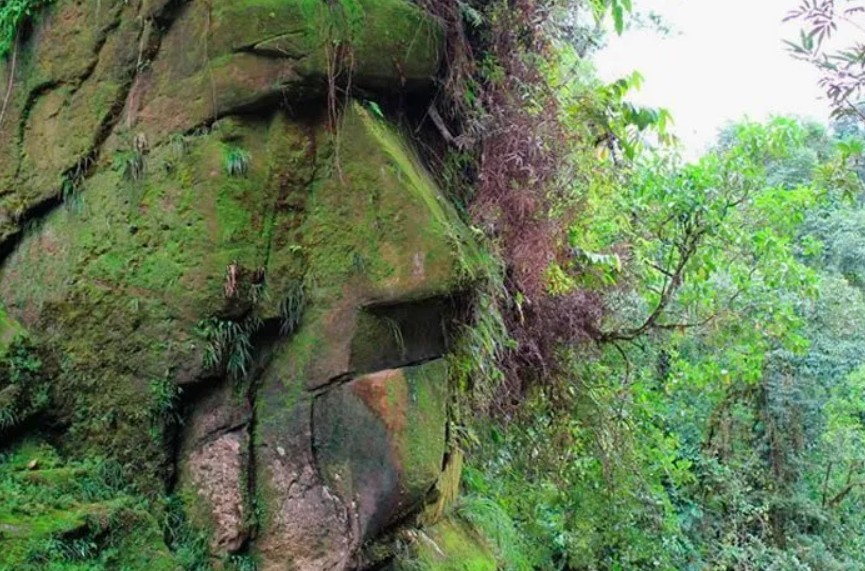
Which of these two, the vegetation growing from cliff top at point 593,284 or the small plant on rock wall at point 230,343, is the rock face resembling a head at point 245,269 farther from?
the vegetation growing from cliff top at point 593,284

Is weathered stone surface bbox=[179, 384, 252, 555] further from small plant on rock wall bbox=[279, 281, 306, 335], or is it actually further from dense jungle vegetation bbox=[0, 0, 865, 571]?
small plant on rock wall bbox=[279, 281, 306, 335]

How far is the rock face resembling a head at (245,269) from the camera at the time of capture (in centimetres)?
302

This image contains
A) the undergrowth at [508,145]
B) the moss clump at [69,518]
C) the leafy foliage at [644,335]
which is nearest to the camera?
the moss clump at [69,518]

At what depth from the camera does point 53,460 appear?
9.65 ft

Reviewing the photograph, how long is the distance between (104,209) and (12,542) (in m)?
1.46

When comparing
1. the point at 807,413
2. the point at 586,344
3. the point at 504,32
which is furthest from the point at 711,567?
the point at 504,32

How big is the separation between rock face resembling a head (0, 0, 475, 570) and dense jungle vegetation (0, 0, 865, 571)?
0.62 feet

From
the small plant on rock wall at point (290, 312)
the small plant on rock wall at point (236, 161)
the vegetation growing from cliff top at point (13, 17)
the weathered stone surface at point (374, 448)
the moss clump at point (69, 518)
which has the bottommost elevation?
the moss clump at point (69, 518)

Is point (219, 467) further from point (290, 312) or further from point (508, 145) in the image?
point (508, 145)

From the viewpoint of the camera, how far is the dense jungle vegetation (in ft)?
11.1

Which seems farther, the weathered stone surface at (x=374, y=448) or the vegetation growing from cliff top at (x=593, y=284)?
the vegetation growing from cliff top at (x=593, y=284)

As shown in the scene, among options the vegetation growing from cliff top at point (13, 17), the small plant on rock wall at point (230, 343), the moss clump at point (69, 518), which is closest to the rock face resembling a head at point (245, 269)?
the small plant on rock wall at point (230, 343)

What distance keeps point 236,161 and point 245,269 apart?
0.48 m

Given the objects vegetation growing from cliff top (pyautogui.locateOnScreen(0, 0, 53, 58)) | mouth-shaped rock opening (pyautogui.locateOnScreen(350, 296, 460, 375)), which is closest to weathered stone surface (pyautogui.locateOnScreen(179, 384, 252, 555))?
mouth-shaped rock opening (pyautogui.locateOnScreen(350, 296, 460, 375))
